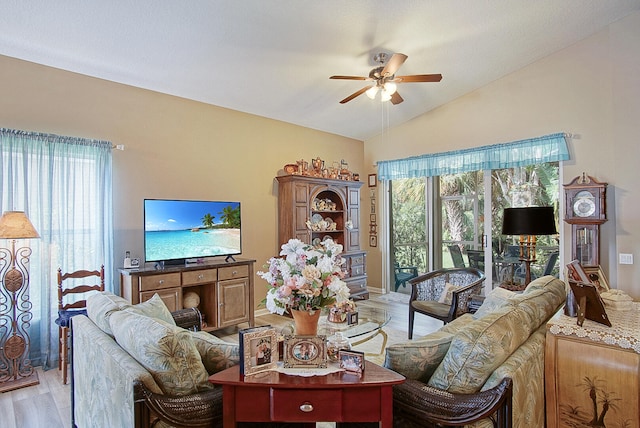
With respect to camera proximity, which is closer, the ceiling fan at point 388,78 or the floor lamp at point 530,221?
the ceiling fan at point 388,78

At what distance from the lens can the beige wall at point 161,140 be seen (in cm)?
339

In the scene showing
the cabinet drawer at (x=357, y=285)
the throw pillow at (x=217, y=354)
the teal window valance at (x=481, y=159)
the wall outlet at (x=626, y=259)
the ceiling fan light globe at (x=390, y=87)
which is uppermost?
the ceiling fan light globe at (x=390, y=87)

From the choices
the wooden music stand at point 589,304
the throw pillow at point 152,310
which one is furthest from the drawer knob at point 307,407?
the wooden music stand at point 589,304

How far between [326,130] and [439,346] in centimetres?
480

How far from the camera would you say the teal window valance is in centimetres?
445

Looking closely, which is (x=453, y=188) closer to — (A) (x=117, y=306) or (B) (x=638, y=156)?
(B) (x=638, y=156)

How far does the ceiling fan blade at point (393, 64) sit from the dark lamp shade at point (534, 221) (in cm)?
206

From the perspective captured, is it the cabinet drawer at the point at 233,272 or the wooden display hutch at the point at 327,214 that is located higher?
the wooden display hutch at the point at 327,214

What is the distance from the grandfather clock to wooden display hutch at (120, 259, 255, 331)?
152 inches

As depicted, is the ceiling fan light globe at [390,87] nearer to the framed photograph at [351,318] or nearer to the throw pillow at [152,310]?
the framed photograph at [351,318]

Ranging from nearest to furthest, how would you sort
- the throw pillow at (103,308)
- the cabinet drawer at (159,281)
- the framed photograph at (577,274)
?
the throw pillow at (103,308) < the framed photograph at (577,274) < the cabinet drawer at (159,281)

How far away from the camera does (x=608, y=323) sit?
2.04 meters

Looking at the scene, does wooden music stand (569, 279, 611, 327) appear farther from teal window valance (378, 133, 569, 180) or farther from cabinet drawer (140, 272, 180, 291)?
cabinet drawer (140, 272, 180, 291)

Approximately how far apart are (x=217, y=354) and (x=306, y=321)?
487 millimetres
